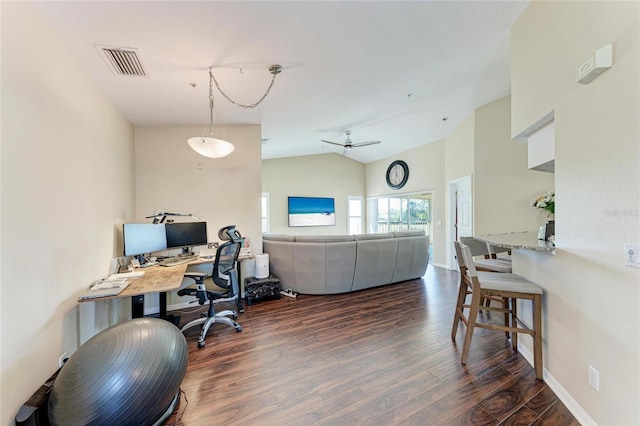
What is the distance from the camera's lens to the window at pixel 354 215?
7.95m

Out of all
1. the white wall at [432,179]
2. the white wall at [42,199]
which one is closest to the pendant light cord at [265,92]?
the white wall at [42,199]

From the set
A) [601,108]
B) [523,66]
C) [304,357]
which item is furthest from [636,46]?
[304,357]

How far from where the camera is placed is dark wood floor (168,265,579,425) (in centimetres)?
157

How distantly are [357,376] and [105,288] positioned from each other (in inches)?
86.9

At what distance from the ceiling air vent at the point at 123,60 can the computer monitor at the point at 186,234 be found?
5.85 ft

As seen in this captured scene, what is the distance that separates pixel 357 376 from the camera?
1944 millimetres

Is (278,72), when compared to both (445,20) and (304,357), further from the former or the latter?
(304,357)

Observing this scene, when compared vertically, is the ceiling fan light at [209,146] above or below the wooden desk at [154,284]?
above

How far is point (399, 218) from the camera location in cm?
714

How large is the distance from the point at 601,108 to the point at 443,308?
8.80 feet

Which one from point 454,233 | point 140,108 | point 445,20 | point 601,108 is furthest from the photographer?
point 454,233

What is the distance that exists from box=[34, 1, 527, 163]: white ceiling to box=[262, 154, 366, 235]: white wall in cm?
295

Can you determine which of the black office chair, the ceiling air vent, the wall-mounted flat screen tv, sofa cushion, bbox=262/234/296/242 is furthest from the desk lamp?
the wall-mounted flat screen tv

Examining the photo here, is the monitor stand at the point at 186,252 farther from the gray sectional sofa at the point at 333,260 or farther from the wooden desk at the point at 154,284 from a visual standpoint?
the gray sectional sofa at the point at 333,260
